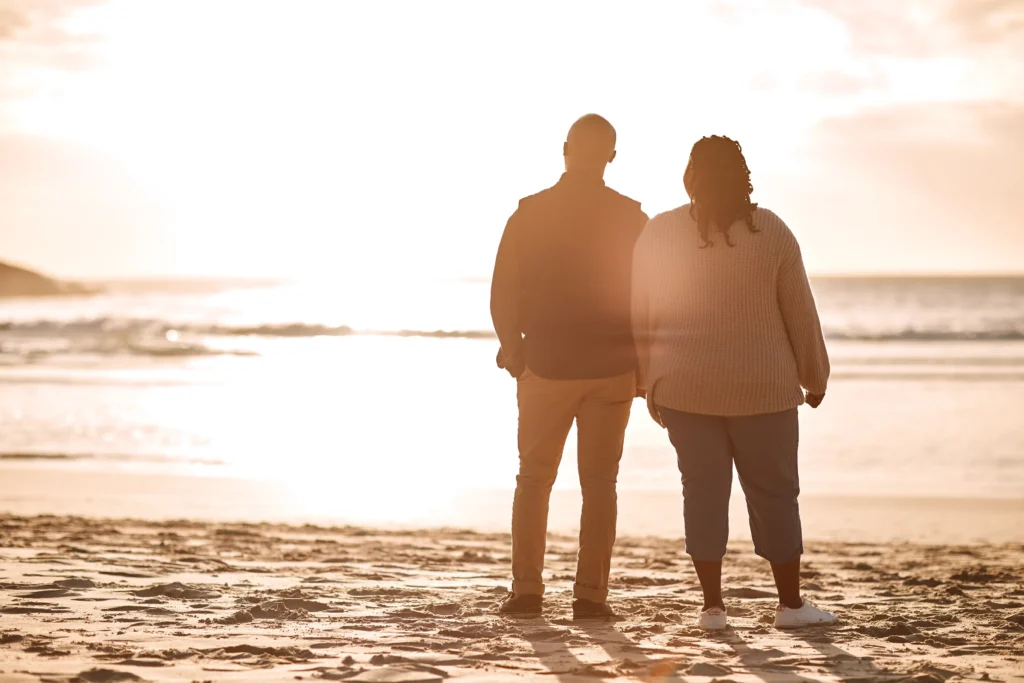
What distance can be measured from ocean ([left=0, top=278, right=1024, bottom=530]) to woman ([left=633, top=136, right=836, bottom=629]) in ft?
10.6

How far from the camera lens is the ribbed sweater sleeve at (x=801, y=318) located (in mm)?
3625

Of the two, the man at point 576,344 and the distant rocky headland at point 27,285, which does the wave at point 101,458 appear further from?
the distant rocky headland at point 27,285

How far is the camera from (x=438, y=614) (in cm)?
402

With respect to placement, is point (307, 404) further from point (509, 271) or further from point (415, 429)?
point (509, 271)

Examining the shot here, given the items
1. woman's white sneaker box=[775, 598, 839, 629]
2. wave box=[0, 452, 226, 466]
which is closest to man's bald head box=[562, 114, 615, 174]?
woman's white sneaker box=[775, 598, 839, 629]

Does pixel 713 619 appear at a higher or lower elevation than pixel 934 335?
lower

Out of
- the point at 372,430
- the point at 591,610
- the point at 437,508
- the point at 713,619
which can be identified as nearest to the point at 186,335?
the point at 372,430

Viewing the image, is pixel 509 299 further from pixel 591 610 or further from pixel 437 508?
pixel 437 508

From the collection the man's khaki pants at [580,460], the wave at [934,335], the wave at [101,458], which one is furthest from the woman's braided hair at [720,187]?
the wave at [934,335]

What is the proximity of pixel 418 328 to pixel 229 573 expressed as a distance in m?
27.6

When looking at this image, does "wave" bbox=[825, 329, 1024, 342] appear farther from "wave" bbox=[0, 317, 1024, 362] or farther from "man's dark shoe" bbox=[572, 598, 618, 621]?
"man's dark shoe" bbox=[572, 598, 618, 621]

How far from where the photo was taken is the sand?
3.12 meters

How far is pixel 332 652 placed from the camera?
3311 mm

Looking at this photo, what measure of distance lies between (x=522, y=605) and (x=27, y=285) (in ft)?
246
